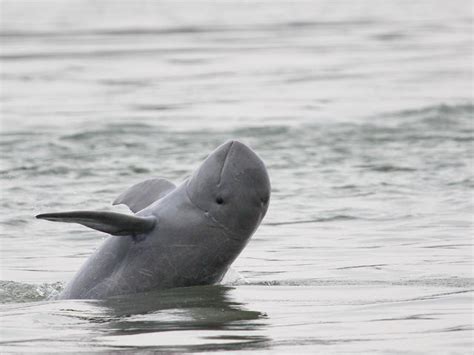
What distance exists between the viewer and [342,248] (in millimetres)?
13781

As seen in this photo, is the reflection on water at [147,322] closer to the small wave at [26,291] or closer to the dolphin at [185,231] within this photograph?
the dolphin at [185,231]

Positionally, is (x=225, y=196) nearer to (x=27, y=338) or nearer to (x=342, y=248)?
(x=27, y=338)

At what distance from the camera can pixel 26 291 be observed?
11914mm

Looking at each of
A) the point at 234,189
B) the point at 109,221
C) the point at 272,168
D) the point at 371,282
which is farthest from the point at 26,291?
the point at 272,168

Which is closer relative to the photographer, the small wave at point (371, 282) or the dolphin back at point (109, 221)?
the dolphin back at point (109, 221)

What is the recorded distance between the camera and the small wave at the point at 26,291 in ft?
37.9

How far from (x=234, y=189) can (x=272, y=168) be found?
863 cm

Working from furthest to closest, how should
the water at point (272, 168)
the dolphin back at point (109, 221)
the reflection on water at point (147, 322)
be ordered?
the dolphin back at point (109, 221)
the water at point (272, 168)
the reflection on water at point (147, 322)

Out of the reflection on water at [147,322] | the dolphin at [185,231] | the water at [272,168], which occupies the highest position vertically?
the dolphin at [185,231]

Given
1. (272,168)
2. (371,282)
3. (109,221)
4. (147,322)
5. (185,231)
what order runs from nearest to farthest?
(147,322) → (109,221) → (185,231) → (371,282) → (272,168)

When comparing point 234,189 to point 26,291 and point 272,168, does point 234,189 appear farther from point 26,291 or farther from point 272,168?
point 272,168

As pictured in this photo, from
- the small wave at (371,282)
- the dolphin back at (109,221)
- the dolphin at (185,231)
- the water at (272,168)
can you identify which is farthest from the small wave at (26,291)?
the small wave at (371,282)

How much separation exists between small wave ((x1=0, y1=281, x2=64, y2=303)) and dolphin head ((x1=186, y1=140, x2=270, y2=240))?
1.68m

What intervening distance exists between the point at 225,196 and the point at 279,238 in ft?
13.0
